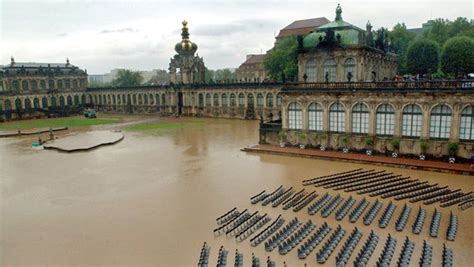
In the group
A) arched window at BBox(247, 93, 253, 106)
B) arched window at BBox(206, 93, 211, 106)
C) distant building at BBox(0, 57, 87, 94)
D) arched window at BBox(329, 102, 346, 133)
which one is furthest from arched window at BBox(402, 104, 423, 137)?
distant building at BBox(0, 57, 87, 94)

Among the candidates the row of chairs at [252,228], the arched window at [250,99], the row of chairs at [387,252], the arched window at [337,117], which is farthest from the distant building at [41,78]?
the row of chairs at [387,252]

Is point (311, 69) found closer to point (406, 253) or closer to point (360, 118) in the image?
point (360, 118)

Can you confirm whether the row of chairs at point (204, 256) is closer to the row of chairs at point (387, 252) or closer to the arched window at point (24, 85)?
the row of chairs at point (387, 252)

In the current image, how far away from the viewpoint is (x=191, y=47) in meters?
77.1

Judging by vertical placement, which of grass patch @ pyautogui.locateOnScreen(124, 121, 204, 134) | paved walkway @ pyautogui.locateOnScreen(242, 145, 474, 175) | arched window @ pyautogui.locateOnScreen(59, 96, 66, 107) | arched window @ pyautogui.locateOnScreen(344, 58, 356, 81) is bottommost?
grass patch @ pyautogui.locateOnScreen(124, 121, 204, 134)

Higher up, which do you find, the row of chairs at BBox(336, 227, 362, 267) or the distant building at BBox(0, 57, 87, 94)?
the distant building at BBox(0, 57, 87, 94)

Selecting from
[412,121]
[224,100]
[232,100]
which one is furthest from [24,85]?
[412,121]

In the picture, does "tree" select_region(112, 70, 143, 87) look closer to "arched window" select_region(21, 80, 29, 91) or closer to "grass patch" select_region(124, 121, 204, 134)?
"arched window" select_region(21, 80, 29, 91)

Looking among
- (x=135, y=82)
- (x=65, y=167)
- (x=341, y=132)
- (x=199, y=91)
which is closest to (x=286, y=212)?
(x=341, y=132)

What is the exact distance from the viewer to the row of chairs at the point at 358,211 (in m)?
19.1

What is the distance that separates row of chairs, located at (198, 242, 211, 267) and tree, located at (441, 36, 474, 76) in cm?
4806

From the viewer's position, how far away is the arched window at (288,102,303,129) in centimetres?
3694

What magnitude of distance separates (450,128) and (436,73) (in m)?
32.0

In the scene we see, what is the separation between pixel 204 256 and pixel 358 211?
9.35m
